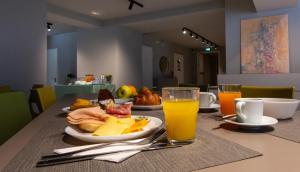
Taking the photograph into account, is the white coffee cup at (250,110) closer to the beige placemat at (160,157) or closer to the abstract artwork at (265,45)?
the beige placemat at (160,157)

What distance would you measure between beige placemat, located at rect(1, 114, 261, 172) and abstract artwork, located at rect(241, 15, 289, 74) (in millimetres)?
3751

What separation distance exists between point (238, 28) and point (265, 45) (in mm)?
551

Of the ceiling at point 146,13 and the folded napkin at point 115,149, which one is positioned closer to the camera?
the folded napkin at point 115,149

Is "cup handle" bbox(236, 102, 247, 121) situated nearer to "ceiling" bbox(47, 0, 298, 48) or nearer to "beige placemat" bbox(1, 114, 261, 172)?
"beige placemat" bbox(1, 114, 261, 172)

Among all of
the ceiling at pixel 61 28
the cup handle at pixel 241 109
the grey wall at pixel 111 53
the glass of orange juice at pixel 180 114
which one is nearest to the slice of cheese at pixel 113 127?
the glass of orange juice at pixel 180 114

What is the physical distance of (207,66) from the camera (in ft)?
44.4

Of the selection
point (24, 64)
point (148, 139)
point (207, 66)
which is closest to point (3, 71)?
point (24, 64)

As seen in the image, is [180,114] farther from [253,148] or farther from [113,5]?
[113,5]

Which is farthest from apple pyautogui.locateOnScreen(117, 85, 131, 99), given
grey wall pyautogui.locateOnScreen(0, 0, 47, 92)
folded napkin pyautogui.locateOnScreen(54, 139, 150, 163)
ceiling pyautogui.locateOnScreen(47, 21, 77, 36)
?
ceiling pyautogui.locateOnScreen(47, 21, 77, 36)

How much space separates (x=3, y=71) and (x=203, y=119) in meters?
3.13

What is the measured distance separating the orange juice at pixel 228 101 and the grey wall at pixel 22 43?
3.13 metres

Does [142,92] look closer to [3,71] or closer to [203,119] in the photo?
[203,119]

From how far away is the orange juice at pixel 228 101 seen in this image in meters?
0.93

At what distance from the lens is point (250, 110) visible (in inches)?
28.5
